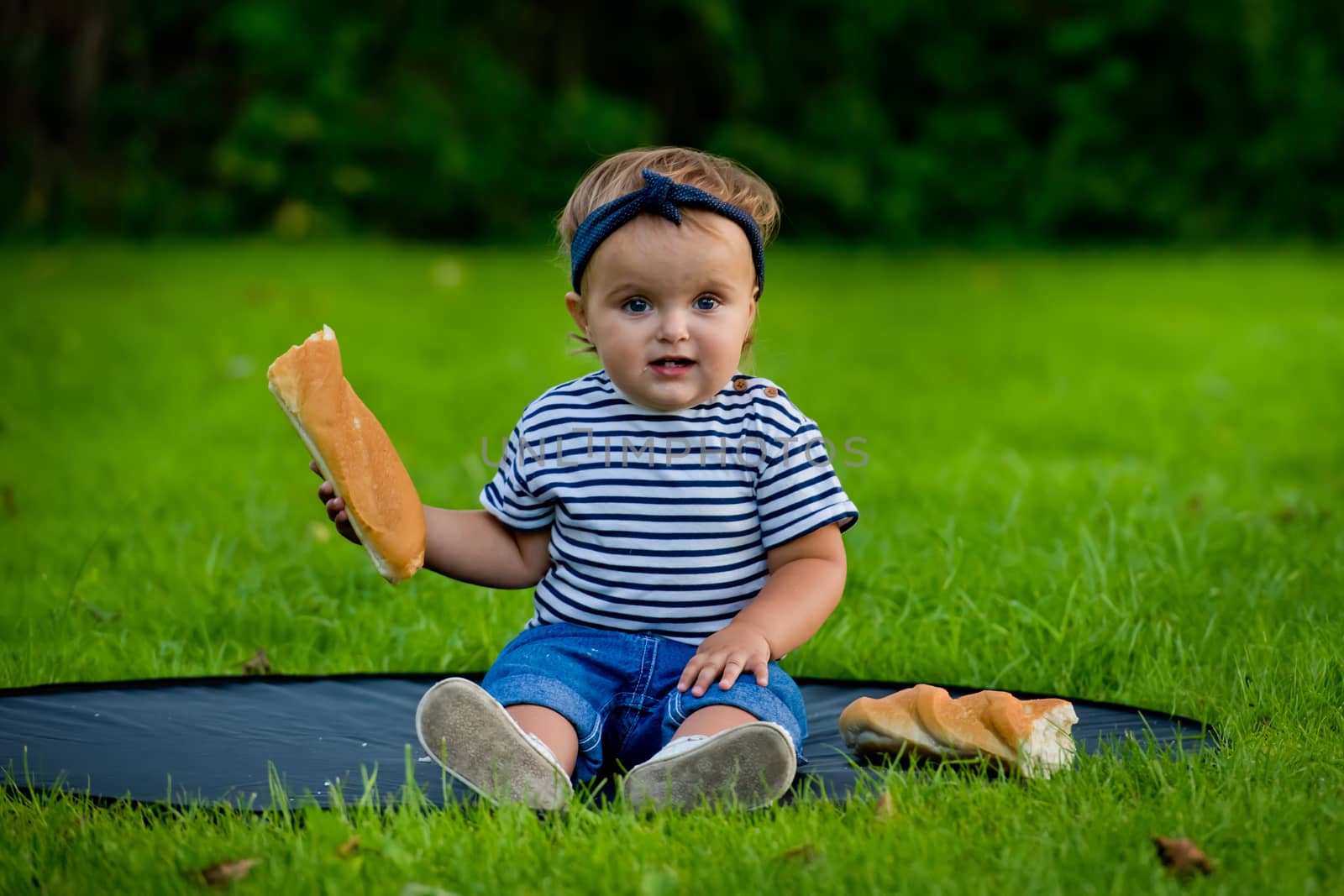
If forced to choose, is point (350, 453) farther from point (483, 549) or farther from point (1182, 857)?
point (1182, 857)

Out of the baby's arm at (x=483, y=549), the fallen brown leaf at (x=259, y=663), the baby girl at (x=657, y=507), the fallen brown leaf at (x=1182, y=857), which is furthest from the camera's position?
the fallen brown leaf at (x=259, y=663)

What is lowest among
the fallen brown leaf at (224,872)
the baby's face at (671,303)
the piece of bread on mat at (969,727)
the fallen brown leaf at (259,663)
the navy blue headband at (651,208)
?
the fallen brown leaf at (259,663)

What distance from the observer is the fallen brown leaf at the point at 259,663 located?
3033mm

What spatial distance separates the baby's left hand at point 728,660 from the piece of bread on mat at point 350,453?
445mm

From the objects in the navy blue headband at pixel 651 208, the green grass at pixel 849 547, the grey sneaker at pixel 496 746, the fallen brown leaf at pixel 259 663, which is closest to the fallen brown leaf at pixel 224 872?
the green grass at pixel 849 547

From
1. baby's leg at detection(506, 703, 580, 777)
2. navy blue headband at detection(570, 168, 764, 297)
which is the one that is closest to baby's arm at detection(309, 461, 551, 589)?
baby's leg at detection(506, 703, 580, 777)

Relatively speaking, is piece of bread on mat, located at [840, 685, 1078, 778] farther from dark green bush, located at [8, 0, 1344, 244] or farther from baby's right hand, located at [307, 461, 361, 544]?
dark green bush, located at [8, 0, 1344, 244]

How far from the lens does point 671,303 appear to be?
91.5 inches

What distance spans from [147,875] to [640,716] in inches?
30.5

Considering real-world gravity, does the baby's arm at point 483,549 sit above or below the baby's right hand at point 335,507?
below

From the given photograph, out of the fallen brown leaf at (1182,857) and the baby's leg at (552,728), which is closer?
the fallen brown leaf at (1182,857)

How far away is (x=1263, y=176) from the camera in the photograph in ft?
37.4

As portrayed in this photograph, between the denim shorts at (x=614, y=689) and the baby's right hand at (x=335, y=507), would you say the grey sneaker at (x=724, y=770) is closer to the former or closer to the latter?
the denim shorts at (x=614, y=689)

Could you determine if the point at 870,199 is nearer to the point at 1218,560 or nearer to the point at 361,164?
the point at 361,164
